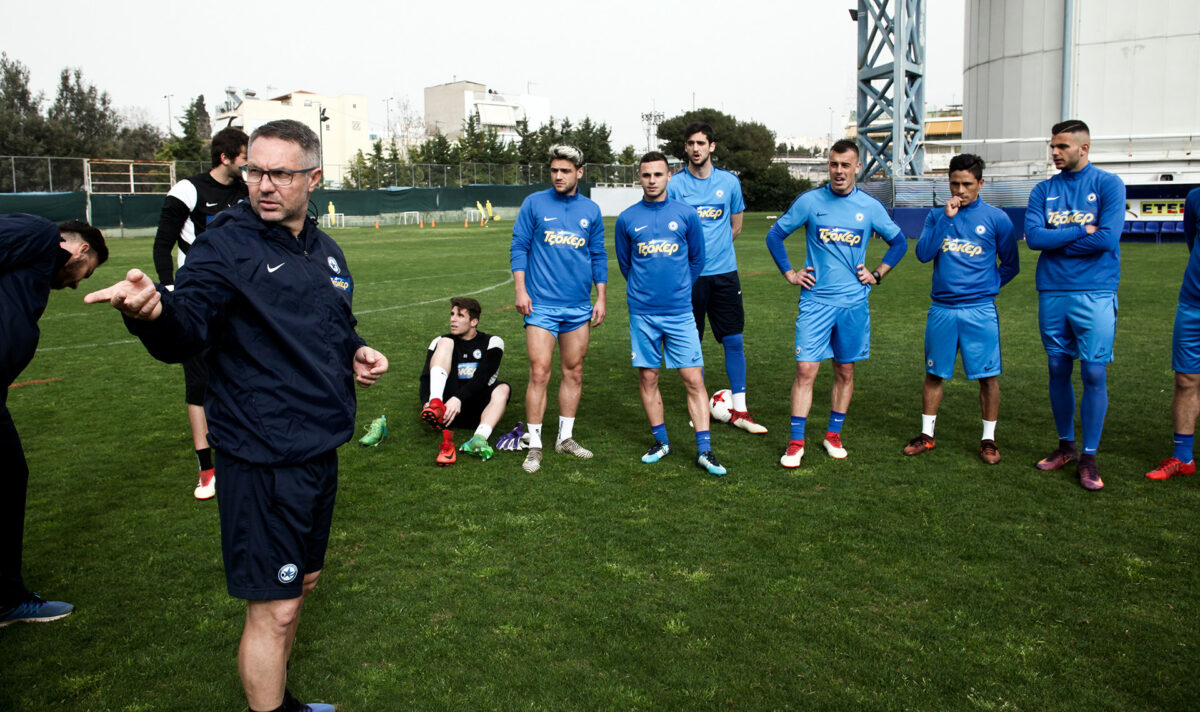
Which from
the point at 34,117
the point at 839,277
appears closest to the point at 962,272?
the point at 839,277

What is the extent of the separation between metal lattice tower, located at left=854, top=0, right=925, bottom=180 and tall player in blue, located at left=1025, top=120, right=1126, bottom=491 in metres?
27.4

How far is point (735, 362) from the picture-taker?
7188 millimetres

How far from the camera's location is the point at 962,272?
5.88 m

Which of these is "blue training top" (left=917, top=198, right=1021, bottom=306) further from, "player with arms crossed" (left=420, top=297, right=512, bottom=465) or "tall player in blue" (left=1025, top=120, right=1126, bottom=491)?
"player with arms crossed" (left=420, top=297, right=512, bottom=465)

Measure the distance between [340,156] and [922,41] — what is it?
7994cm

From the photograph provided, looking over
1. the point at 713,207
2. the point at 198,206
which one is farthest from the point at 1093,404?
the point at 198,206

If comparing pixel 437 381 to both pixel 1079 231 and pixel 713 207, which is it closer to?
pixel 713 207

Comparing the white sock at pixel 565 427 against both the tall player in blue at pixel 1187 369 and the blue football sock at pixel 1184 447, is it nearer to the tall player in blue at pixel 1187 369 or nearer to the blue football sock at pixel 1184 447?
the tall player in blue at pixel 1187 369

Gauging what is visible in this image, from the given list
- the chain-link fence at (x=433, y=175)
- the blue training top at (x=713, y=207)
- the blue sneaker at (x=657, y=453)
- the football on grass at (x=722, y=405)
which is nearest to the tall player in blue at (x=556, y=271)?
the blue sneaker at (x=657, y=453)

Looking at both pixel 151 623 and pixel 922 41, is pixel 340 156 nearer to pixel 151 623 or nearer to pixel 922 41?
pixel 922 41

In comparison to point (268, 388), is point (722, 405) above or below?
below

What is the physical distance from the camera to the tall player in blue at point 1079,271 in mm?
5426

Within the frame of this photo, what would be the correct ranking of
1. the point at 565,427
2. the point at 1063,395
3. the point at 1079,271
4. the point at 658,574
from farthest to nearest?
1. the point at 565,427
2. the point at 1063,395
3. the point at 1079,271
4. the point at 658,574

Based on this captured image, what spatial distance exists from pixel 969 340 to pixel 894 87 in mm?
29192
